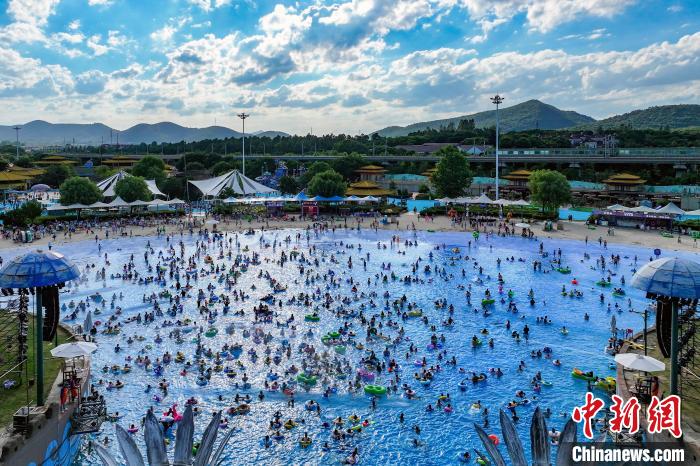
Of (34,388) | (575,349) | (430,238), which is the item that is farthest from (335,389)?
→ (430,238)

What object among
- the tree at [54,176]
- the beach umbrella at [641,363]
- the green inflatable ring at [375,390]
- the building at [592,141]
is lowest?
the green inflatable ring at [375,390]

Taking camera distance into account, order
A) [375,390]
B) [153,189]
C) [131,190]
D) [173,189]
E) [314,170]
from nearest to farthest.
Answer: [375,390], [131,190], [153,189], [173,189], [314,170]

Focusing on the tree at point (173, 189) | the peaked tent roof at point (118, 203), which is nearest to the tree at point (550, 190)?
the peaked tent roof at point (118, 203)

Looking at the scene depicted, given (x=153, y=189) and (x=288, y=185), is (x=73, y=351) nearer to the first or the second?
(x=153, y=189)

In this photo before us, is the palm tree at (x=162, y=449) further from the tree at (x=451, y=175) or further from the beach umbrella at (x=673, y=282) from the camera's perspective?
the tree at (x=451, y=175)

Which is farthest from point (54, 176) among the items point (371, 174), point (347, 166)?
point (371, 174)

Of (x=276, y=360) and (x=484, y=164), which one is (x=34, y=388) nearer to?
(x=276, y=360)

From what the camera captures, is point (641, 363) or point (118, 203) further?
point (118, 203)

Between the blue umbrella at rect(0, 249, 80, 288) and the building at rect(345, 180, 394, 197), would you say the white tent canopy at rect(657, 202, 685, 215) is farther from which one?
the blue umbrella at rect(0, 249, 80, 288)
